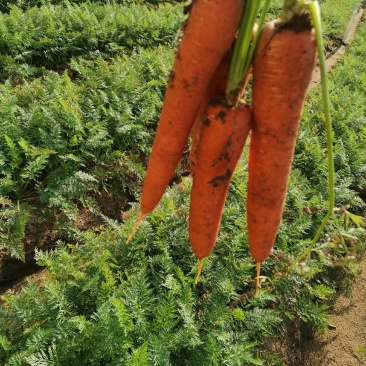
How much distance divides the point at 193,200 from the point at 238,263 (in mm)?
1680

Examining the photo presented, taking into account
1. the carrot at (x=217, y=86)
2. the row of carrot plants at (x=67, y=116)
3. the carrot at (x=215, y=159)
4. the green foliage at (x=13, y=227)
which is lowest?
the green foliage at (x=13, y=227)

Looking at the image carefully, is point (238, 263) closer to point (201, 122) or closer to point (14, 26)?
point (201, 122)

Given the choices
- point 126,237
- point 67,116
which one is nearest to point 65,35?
point 67,116

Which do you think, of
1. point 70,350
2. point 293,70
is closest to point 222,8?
point 293,70

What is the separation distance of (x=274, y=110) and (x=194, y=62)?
319 mm

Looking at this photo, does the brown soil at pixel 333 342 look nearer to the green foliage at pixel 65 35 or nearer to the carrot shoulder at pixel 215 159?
the carrot shoulder at pixel 215 159

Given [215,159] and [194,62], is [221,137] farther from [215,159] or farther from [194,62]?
[194,62]

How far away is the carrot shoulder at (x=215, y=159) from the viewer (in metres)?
1.34

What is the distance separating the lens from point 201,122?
1434 millimetres

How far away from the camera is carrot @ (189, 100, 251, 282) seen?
1.34 metres

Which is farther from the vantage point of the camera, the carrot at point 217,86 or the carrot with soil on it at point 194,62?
the carrot at point 217,86

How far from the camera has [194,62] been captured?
1277 mm

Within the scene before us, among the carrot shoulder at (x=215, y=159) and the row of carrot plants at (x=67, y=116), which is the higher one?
the carrot shoulder at (x=215, y=159)

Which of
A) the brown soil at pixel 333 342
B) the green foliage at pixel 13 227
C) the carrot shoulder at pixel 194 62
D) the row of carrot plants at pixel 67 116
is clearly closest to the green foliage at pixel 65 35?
the row of carrot plants at pixel 67 116
